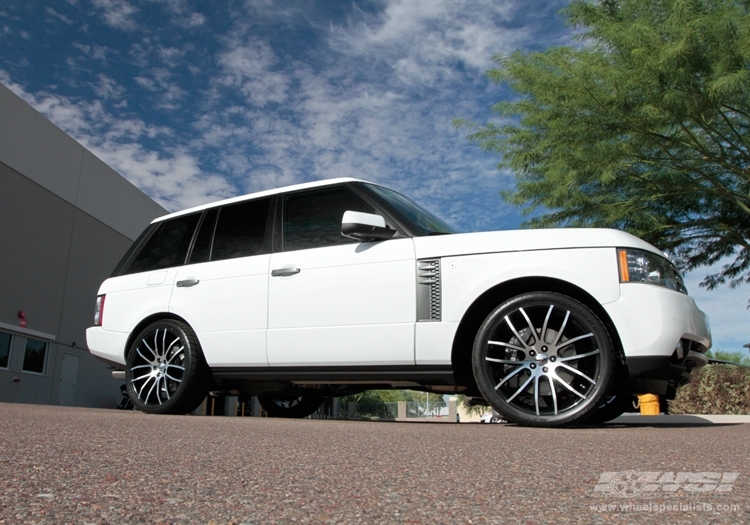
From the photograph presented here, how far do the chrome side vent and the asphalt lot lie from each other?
4.10 feet

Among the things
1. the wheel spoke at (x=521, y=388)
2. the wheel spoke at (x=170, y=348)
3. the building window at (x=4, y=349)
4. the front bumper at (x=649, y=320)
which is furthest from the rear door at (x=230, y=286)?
the building window at (x=4, y=349)

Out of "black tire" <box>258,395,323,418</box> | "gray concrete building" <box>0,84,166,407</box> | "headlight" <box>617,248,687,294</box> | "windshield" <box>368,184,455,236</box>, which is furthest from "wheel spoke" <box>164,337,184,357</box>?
"gray concrete building" <box>0,84,166,407</box>

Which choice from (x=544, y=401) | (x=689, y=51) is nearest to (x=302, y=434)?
(x=544, y=401)

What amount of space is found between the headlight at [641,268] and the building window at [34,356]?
73.4 feet

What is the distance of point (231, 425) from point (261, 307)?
1.25m

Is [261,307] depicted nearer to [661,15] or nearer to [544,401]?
[544,401]

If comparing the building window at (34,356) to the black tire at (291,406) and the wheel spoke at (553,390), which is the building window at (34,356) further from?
the wheel spoke at (553,390)

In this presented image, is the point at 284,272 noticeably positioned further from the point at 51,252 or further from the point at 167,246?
the point at 51,252

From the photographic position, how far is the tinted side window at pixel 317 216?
5.43 metres

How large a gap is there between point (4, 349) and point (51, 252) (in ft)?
14.0

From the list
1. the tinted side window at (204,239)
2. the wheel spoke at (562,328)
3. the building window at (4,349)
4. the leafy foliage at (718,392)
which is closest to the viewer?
the wheel spoke at (562,328)

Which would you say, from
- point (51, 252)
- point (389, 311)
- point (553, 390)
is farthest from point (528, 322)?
point (51, 252)

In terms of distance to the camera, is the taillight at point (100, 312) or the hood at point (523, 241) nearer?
the hood at point (523, 241)

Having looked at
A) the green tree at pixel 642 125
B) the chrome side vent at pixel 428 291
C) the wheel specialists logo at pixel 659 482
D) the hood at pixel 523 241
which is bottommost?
the wheel specialists logo at pixel 659 482
